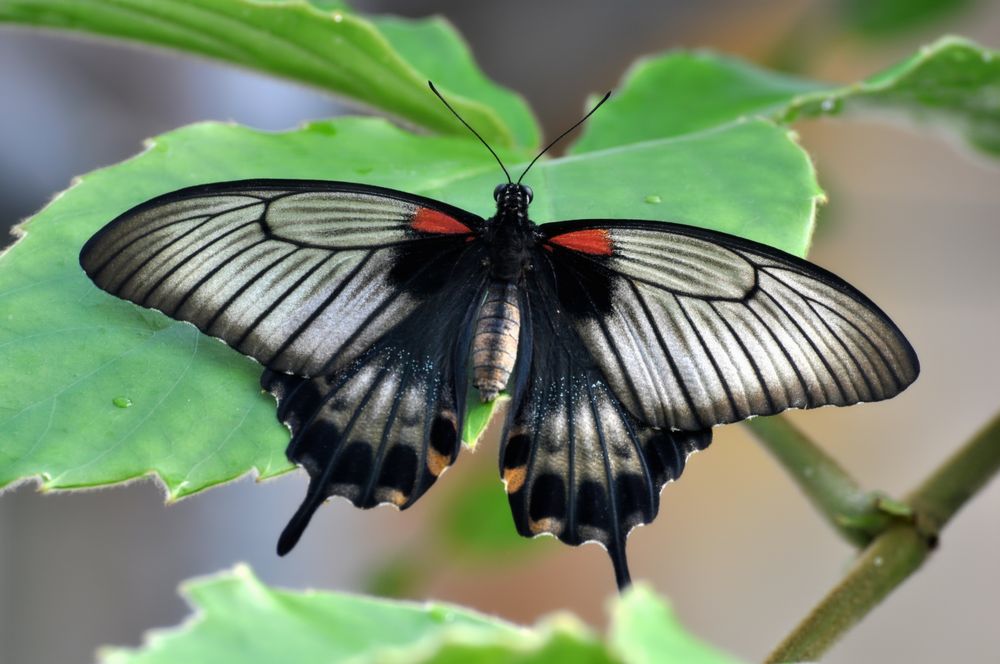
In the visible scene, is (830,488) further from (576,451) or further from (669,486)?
(669,486)

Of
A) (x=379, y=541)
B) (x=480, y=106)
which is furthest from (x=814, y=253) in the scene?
(x=480, y=106)

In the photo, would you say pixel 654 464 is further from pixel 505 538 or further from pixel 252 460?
pixel 505 538

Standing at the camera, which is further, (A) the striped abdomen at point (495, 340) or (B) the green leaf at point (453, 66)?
(B) the green leaf at point (453, 66)

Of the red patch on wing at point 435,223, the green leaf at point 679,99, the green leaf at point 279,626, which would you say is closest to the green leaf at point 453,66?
the green leaf at point 679,99

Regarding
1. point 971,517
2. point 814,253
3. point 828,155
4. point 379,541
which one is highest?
point 828,155

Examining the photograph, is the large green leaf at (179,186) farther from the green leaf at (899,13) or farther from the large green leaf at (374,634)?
the green leaf at (899,13)

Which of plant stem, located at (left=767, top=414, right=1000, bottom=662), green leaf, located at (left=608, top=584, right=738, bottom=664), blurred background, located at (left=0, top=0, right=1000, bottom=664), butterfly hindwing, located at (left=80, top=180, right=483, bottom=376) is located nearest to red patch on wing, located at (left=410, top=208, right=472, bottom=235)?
butterfly hindwing, located at (left=80, top=180, right=483, bottom=376)
